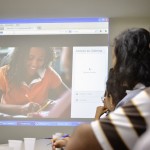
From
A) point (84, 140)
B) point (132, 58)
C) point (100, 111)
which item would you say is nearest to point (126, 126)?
point (84, 140)

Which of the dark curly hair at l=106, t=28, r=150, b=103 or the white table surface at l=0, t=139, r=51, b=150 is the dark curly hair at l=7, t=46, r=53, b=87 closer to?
the white table surface at l=0, t=139, r=51, b=150

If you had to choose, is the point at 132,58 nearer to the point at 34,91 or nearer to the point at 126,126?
the point at 126,126

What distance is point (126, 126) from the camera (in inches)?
19.7

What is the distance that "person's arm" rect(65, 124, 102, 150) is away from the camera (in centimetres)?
52

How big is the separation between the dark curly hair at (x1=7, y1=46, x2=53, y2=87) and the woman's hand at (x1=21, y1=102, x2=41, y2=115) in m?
0.14

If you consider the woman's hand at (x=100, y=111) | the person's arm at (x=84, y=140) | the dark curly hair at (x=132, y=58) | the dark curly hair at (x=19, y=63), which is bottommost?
the person's arm at (x=84, y=140)

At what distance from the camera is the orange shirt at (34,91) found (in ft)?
6.02

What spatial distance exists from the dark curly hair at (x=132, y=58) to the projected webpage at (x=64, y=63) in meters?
0.90

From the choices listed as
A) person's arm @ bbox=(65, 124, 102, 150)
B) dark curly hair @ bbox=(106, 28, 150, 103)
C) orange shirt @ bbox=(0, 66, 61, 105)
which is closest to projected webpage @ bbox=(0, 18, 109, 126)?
orange shirt @ bbox=(0, 66, 61, 105)

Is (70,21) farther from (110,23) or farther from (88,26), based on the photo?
(110,23)

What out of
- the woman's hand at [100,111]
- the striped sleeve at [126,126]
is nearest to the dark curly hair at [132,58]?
the striped sleeve at [126,126]

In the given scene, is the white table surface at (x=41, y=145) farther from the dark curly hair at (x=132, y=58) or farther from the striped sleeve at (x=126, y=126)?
the striped sleeve at (x=126, y=126)

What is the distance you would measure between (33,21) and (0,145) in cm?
82

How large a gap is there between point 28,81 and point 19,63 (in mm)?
133
